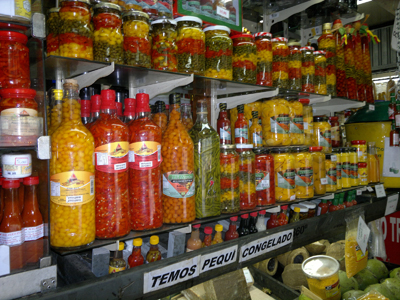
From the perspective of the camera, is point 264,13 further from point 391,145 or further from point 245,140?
point 391,145

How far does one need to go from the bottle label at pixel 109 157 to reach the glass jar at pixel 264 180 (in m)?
0.75

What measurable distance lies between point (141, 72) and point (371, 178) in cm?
206

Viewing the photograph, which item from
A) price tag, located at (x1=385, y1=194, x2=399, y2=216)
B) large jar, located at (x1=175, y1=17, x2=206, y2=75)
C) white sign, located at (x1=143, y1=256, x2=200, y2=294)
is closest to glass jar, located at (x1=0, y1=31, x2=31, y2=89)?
large jar, located at (x1=175, y1=17, x2=206, y2=75)

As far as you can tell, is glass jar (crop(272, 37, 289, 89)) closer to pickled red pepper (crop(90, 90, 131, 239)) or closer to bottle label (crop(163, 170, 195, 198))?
bottle label (crop(163, 170, 195, 198))

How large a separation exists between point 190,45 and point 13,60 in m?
0.67

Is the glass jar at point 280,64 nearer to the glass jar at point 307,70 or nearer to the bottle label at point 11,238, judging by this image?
the glass jar at point 307,70

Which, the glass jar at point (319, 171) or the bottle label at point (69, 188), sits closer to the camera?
the bottle label at point (69, 188)

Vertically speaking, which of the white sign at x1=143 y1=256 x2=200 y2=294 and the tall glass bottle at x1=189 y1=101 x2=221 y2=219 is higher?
the tall glass bottle at x1=189 y1=101 x2=221 y2=219

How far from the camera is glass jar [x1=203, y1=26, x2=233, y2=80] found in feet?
4.36

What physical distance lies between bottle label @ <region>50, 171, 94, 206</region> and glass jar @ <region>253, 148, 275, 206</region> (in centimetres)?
87

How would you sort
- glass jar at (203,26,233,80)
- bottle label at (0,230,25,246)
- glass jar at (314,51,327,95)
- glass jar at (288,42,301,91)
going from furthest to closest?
glass jar at (314,51,327,95) < glass jar at (288,42,301,91) < glass jar at (203,26,233,80) < bottle label at (0,230,25,246)

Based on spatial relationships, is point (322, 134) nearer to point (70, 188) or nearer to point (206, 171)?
point (206, 171)

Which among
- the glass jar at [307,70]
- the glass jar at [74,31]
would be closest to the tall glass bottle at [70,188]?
the glass jar at [74,31]

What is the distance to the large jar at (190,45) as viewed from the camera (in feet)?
4.03
